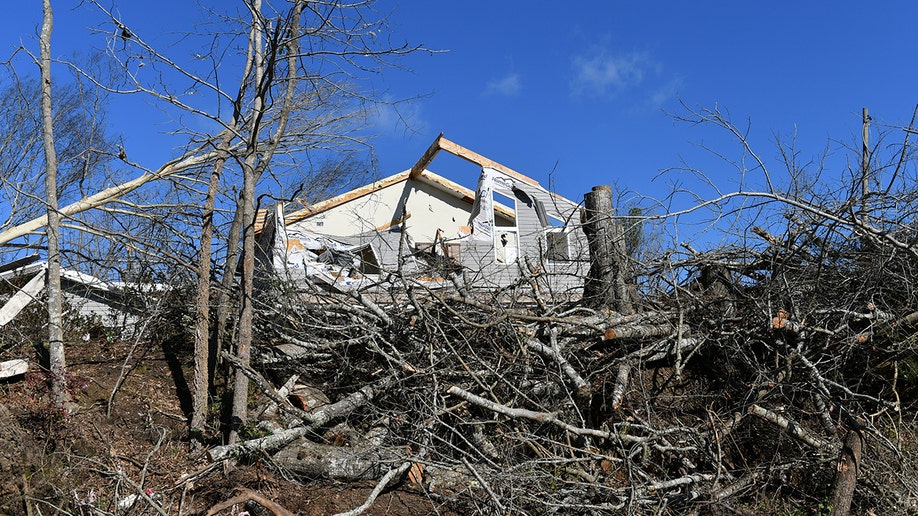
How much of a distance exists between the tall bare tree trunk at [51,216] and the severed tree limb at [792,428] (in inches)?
244

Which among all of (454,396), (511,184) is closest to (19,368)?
(454,396)

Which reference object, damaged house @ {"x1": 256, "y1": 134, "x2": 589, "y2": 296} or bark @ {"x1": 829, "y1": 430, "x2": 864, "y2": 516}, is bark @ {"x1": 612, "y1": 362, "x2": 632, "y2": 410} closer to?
bark @ {"x1": 829, "y1": 430, "x2": 864, "y2": 516}

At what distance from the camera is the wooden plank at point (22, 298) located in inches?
305

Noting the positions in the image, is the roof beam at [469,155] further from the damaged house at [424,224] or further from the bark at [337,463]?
the bark at [337,463]

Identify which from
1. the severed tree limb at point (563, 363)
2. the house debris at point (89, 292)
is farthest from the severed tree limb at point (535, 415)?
the house debris at point (89, 292)

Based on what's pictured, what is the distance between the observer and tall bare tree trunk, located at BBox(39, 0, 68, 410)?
6992 millimetres

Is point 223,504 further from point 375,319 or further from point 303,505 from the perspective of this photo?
point 375,319

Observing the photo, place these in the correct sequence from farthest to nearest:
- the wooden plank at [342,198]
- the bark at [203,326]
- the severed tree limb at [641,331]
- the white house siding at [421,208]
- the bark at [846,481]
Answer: the white house siding at [421,208]
the wooden plank at [342,198]
the severed tree limb at [641,331]
the bark at [203,326]
the bark at [846,481]

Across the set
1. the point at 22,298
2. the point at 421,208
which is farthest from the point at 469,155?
the point at 22,298

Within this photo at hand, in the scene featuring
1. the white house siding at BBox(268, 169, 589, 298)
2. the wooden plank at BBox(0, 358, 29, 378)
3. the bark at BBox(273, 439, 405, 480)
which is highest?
the white house siding at BBox(268, 169, 589, 298)

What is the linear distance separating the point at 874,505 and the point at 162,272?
7540 mm

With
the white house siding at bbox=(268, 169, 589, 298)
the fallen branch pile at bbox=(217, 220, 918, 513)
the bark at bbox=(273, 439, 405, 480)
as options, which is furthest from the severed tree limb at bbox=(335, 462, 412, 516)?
the white house siding at bbox=(268, 169, 589, 298)

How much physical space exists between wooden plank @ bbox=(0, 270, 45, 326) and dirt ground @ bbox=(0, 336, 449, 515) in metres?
0.49

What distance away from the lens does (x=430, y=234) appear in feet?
55.5
